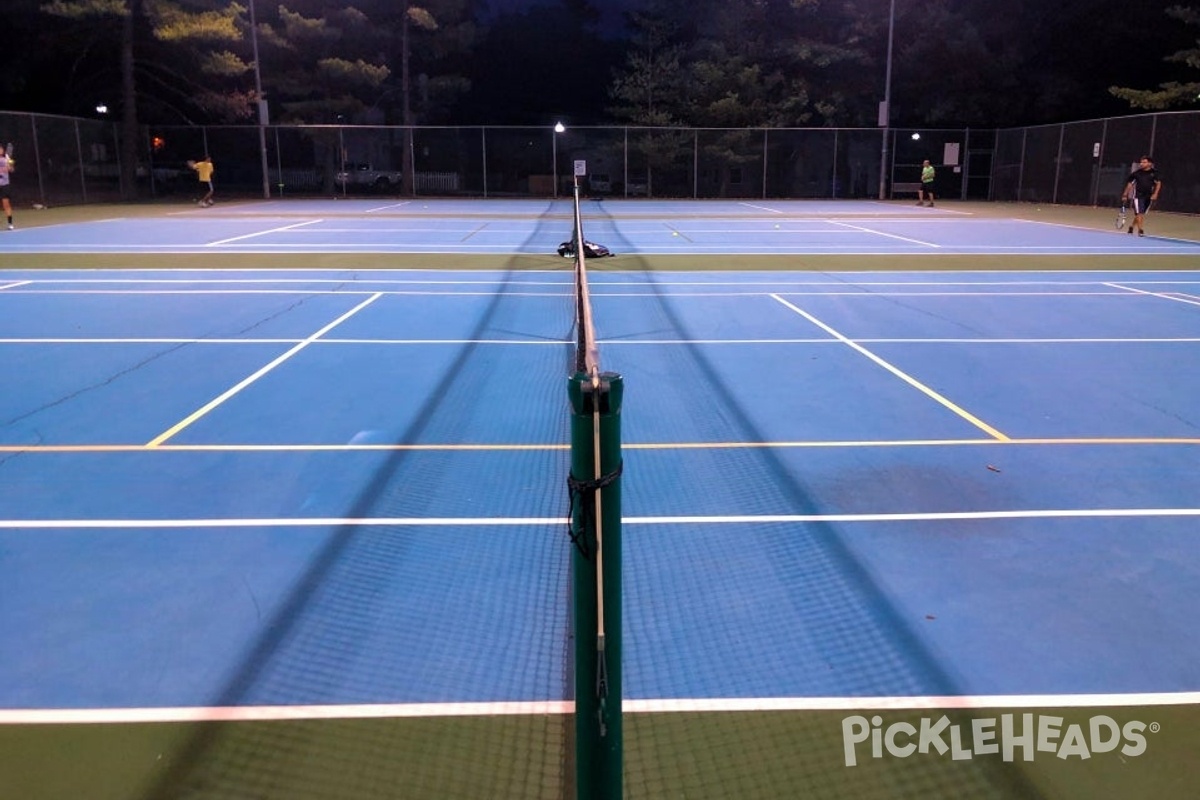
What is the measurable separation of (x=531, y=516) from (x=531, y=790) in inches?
106

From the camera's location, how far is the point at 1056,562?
5398 mm

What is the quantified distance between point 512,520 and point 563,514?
1.07 ft

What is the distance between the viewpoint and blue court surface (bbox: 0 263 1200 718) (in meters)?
4.35

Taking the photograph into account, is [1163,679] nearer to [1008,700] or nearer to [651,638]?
[1008,700]

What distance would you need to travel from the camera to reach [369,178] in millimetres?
51125

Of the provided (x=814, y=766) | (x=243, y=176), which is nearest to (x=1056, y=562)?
(x=814, y=766)

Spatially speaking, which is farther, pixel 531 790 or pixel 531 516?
pixel 531 516

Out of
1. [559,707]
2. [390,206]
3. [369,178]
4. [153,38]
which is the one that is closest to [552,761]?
[559,707]

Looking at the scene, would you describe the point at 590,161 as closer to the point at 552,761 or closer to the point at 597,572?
the point at 552,761

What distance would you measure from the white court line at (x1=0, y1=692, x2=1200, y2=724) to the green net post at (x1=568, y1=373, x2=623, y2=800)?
1.38 metres

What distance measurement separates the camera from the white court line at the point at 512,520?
592 centimetres

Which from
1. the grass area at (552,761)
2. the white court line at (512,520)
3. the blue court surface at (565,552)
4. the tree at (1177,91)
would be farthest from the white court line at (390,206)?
the grass area at (552,761)

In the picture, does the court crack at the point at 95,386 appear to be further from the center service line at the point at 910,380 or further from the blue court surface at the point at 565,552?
the center service line at the point at 910,380

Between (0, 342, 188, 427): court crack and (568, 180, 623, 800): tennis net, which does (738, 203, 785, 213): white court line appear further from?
(568, 180, 623, 800): tennis net
